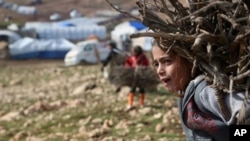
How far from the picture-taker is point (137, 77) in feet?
48.6

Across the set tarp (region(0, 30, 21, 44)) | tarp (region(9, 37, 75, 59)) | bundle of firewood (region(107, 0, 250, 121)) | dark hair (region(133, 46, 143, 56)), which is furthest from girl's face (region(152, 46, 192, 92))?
tarp (region(0, 30, 21, 44))

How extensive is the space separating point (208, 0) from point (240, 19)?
210mm

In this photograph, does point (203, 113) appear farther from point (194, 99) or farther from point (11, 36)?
point (11, 36)

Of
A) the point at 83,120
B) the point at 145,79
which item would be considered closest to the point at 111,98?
the point at 145,79

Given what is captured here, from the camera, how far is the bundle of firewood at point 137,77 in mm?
14805

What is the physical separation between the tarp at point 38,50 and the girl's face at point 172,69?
40.8m

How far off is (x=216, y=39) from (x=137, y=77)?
1183 centimetres

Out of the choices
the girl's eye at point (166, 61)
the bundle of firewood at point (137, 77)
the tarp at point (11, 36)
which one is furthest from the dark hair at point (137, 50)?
the tarp at point (11, 36)

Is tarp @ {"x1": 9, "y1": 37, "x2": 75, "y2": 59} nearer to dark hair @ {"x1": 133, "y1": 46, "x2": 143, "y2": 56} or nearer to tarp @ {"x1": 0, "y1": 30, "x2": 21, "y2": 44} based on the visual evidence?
tarp @ {"x1": 0, "y1": 30, "x2": 21, "y2": 44}

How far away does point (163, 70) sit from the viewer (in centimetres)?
336

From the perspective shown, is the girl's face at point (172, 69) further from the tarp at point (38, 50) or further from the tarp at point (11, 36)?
the tarp at point (11, 36)

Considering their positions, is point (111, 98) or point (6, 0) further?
point (6, 0)

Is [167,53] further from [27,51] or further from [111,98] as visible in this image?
[27,51]

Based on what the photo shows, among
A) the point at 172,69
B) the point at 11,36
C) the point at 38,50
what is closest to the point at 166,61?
the point at 172,69
